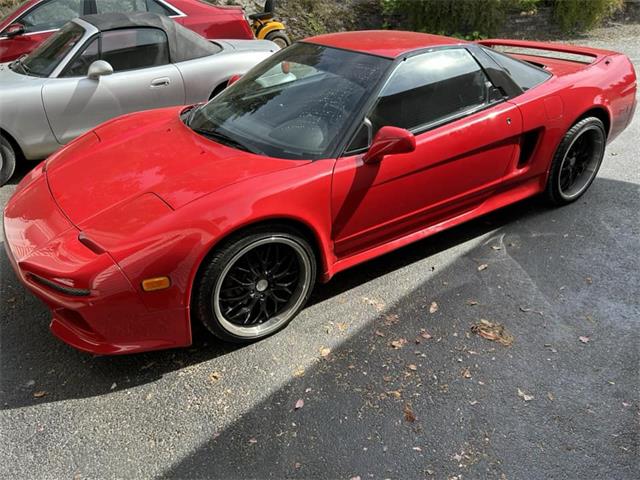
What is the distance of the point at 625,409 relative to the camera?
8.32ft

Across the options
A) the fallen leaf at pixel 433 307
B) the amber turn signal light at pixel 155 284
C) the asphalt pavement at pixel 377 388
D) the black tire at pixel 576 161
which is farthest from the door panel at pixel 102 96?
the black tire at pixel 576 161

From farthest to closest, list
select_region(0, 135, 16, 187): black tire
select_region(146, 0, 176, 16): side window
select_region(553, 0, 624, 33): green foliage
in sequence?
1. select_region(553, 0, 624, 33): green foliage
2. select_region(146, 0, 176, 16): side window
3. select_region(0, 135, 16, 187): black tire

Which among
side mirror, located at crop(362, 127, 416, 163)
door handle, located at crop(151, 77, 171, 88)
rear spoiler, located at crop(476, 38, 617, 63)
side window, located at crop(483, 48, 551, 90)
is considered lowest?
door handle, located at crop(151, 77, 171, 88)

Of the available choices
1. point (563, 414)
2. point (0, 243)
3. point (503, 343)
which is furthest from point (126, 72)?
point (563, 414)

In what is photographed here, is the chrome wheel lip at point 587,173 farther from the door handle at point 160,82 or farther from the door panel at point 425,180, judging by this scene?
the door handle at point 160,82

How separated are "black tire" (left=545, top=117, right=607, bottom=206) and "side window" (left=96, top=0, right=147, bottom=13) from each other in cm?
524

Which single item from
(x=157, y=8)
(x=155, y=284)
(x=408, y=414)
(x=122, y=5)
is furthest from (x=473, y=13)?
(x=155, y=284)

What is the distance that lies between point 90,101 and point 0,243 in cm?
166

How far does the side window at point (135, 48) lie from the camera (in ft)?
16.5

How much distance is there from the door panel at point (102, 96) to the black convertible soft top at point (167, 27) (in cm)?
24

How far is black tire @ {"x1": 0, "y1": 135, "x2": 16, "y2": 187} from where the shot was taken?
4.68 metres

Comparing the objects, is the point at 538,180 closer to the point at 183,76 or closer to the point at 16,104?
the point at 183,76

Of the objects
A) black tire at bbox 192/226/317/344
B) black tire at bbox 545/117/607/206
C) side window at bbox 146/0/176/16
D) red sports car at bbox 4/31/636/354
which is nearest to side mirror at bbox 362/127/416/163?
red sports car at bbox 4/31/636/354

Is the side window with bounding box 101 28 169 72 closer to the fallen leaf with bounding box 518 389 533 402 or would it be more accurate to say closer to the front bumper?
the front bumper
